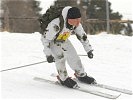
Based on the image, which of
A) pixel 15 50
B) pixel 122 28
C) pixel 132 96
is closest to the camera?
pixel 132 96

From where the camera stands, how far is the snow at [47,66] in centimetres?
571

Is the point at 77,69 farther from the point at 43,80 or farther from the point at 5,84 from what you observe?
the point at 5,84

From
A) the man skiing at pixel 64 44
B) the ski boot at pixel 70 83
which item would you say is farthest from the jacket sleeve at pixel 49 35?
the ski boot at pixel 70 83

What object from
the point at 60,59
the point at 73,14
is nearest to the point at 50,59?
the point at 60,59

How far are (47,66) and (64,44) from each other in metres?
1.52

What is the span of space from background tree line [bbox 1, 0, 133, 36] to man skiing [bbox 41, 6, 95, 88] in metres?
0.94

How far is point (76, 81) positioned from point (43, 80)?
577 millimetres

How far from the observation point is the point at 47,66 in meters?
7.62

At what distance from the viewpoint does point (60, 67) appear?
5.99 m

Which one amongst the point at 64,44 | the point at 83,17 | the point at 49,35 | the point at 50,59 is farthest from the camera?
the point at 83,17

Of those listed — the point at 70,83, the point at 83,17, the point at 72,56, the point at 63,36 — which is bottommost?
the point at 83,17

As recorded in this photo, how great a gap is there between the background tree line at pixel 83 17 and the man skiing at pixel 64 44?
36.9 inches

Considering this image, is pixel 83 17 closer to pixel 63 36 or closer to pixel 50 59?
pixel 63 36

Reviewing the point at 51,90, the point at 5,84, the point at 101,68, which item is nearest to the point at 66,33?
the point at 51,90
